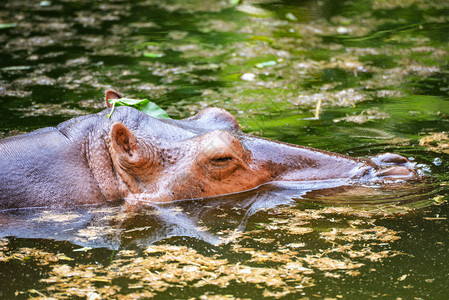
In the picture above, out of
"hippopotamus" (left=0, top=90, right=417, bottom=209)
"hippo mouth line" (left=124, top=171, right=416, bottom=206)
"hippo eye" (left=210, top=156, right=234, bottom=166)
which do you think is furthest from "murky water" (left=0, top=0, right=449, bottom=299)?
"hippo eye" (left=210, top=156, right=234, bottom=166)

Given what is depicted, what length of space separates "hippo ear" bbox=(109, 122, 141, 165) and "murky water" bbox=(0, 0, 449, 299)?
16.4 inches

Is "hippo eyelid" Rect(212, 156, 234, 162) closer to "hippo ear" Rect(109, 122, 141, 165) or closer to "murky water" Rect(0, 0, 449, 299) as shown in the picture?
"murky water" Rect(0, 0, 449, 299)

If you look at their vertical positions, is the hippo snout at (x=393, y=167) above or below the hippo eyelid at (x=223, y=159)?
below

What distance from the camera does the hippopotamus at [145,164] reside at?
Result: 15.7ft

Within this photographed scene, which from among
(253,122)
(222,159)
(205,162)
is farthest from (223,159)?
(253,122)

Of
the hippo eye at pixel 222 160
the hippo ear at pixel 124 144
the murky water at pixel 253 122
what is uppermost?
the hippo ear at pixel 124 144

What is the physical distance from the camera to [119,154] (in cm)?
485

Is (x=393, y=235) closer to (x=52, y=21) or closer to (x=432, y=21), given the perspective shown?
(x=432, y=21)

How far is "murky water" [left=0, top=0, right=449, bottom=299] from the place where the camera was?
3.73 meters

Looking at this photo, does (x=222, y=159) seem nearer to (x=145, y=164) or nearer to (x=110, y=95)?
(x=145, y=164)

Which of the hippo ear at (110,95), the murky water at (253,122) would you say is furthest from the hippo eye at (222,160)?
the hippo ear at (110,95)

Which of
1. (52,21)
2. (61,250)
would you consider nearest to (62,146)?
(61,250)

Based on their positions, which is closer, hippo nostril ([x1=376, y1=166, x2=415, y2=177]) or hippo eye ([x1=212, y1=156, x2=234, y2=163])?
hippo eye ([x1=212, y1=156, x2=234, y2=163])

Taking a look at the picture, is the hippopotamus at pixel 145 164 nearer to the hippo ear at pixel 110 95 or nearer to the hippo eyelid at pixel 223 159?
the hippo eyelid at pixel 223 159
